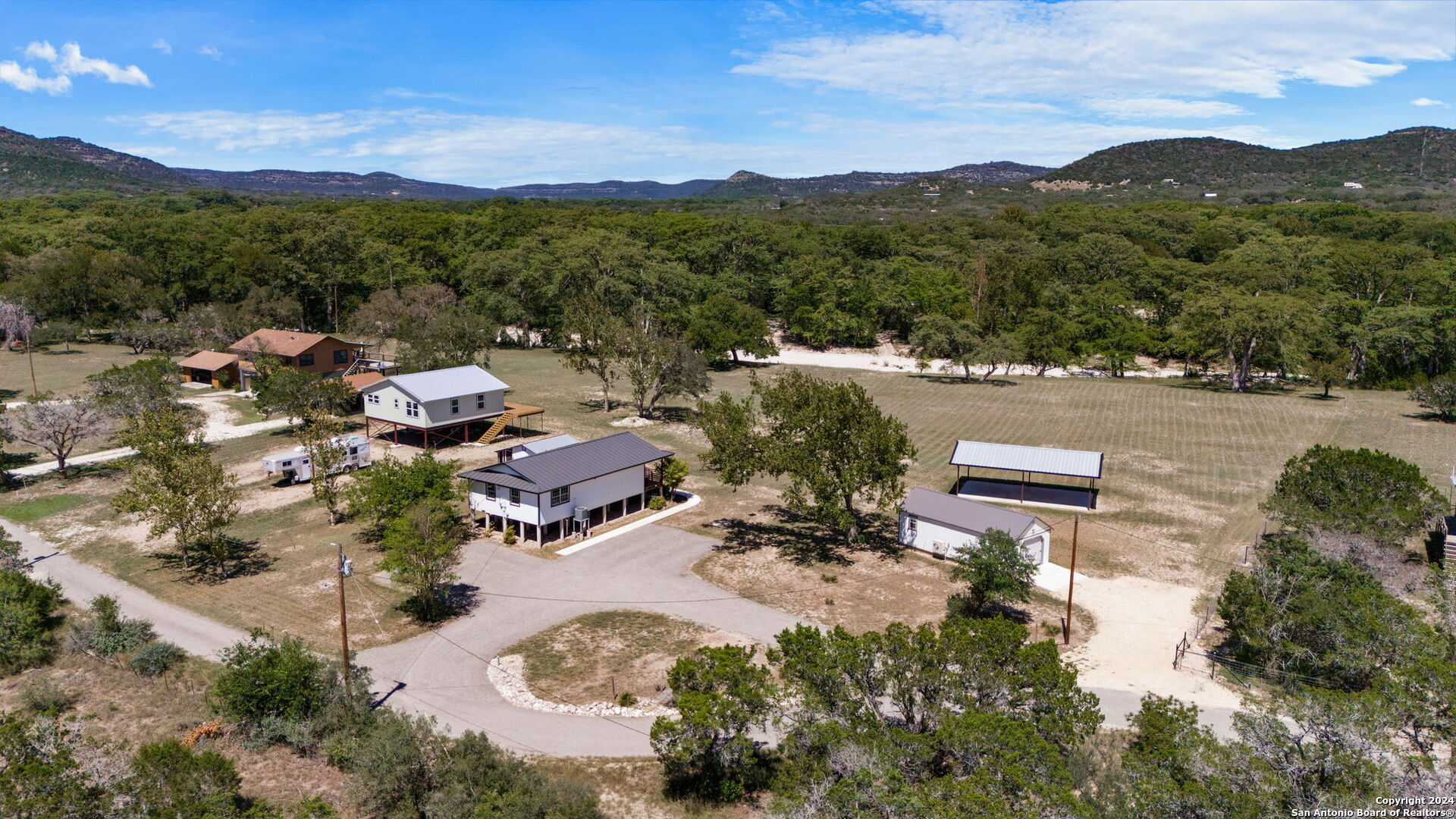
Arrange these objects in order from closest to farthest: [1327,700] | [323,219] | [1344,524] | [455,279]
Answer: [1327,700] < [1344,524] < [323,219] < [455,279]

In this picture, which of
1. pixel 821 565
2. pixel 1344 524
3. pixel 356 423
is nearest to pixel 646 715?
pixel 821 565

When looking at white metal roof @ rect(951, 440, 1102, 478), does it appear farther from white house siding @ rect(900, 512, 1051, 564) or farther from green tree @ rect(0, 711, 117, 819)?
green tree @ rect(0, 711, 117, 819)

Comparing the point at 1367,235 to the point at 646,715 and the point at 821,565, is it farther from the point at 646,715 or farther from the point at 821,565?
the point at 646,715

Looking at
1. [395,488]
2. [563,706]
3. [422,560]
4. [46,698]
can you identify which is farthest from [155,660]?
[563,706]

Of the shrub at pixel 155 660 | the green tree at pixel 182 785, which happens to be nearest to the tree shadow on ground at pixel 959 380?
the shrub at pixel 155 660

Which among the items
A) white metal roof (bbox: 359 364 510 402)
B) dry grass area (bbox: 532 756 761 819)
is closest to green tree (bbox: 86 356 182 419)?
white metal roof (bbox: 359 364 510 402)

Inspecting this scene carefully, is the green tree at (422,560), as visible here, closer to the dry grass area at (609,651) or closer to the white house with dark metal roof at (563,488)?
the dry grass area at (609,651)
